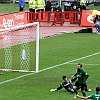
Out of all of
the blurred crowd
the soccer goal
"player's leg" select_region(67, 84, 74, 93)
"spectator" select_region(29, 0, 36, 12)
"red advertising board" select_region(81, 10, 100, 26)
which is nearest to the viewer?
"player's leg" select_region(67, 84, 74, 93)

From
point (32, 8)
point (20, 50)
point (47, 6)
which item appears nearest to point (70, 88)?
point (20, 50)

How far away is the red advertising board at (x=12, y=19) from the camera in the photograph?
37.2 m

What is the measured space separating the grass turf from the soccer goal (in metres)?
0.75

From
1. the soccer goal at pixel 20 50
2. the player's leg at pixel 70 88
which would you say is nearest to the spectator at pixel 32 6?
the soccer goal at pixel 20 50

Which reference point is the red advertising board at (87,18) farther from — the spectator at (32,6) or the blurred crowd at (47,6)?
the spectator at (32,6)

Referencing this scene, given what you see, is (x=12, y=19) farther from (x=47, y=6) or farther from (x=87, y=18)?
(x=47, y=6)

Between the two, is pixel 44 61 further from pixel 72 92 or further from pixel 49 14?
pixel 49 14

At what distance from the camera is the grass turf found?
21.3 metres

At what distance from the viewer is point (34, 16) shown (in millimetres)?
45469

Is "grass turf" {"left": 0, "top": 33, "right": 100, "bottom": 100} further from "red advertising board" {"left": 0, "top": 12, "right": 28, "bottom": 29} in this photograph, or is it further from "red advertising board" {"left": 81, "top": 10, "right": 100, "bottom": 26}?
"red advertising board" {"left": 81, "top": 10, "right": 100, "bottom": 26}

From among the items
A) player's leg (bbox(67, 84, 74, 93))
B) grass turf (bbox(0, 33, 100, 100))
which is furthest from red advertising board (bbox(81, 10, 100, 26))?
player's leg (bbox(67, 84, 74, 93))

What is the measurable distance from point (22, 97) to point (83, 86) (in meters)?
2.35

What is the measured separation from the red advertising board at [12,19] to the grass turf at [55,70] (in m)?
2.67

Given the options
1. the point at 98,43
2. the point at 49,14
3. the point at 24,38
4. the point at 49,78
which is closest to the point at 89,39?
the point at 98,43
